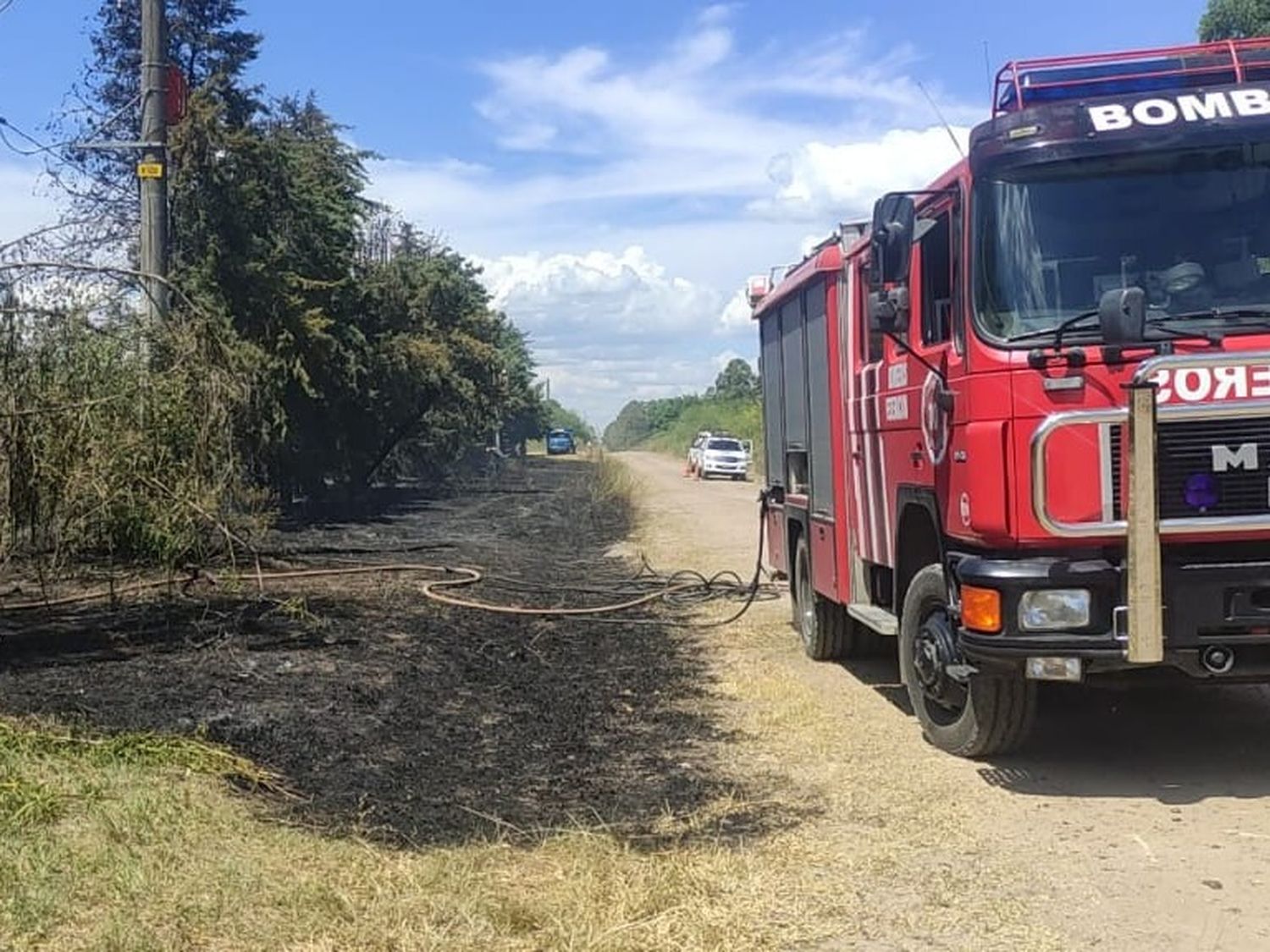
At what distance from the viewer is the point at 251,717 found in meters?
8.30

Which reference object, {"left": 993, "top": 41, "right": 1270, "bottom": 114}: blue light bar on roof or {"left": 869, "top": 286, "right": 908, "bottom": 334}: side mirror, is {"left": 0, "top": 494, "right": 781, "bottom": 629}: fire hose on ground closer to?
{"left": 869, "top": 286, "right": 908, "bottom": 334}: side mirror

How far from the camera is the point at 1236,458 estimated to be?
6.00 m

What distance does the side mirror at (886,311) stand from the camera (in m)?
7.09

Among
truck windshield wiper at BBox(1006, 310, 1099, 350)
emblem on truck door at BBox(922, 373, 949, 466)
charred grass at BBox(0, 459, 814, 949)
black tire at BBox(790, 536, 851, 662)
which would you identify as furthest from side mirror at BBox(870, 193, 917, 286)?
black tire at BBox(790, 536, 851, 662)

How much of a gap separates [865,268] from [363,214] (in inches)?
870

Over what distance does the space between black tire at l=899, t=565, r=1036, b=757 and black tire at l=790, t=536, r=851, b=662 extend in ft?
8.78

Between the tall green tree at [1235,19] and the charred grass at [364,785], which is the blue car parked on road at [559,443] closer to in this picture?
the tall green tree at [1235,19]

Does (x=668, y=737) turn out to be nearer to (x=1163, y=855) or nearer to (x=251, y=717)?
(x=251, y=717)

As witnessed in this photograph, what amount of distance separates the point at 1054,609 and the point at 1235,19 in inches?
901

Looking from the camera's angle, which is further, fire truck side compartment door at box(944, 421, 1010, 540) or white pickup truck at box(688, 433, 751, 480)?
white pickup truck at box(688, 433, 751, 480)

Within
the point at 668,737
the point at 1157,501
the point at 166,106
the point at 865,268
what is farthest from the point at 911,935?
the point at 166,106

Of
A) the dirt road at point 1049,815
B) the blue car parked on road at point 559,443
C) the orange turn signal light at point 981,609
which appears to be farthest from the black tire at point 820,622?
the blue car parked on road at point 559,443

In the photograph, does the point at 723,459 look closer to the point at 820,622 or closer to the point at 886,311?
the point at 820,622

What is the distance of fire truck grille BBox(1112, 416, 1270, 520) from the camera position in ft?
19.6
